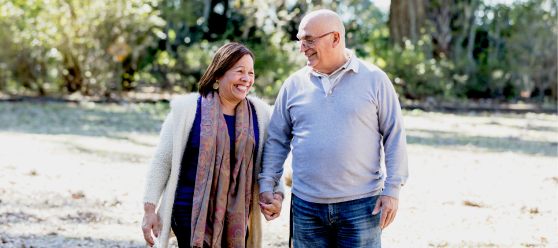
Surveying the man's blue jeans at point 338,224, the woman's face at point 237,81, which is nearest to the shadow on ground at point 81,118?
the woman's face at point 237,81

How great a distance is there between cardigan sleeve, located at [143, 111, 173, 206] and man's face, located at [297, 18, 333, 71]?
0.83m

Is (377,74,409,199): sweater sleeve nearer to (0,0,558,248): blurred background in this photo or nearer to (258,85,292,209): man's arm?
(258,85,292,209): man's arm

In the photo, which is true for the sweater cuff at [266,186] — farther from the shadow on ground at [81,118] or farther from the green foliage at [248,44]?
the green foliage at [248,44]

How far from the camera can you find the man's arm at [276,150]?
10.1 ft

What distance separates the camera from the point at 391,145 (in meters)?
2.90

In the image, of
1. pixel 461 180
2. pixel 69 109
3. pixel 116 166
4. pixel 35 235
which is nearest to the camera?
pixel 35 235

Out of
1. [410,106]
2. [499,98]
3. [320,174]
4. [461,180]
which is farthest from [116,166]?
[499,98]

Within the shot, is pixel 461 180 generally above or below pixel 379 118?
below

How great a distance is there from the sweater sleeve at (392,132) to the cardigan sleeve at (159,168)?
1.14 m

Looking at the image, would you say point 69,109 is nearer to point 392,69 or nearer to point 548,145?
point 392,69

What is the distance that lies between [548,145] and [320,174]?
9129 millimetres

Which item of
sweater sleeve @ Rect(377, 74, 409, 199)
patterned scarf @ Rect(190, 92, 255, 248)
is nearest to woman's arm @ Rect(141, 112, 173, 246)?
patterned scarf @ Rect(190, 92, 255, 248)

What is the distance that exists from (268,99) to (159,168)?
14.6 m

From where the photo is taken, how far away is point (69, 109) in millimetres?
15258
